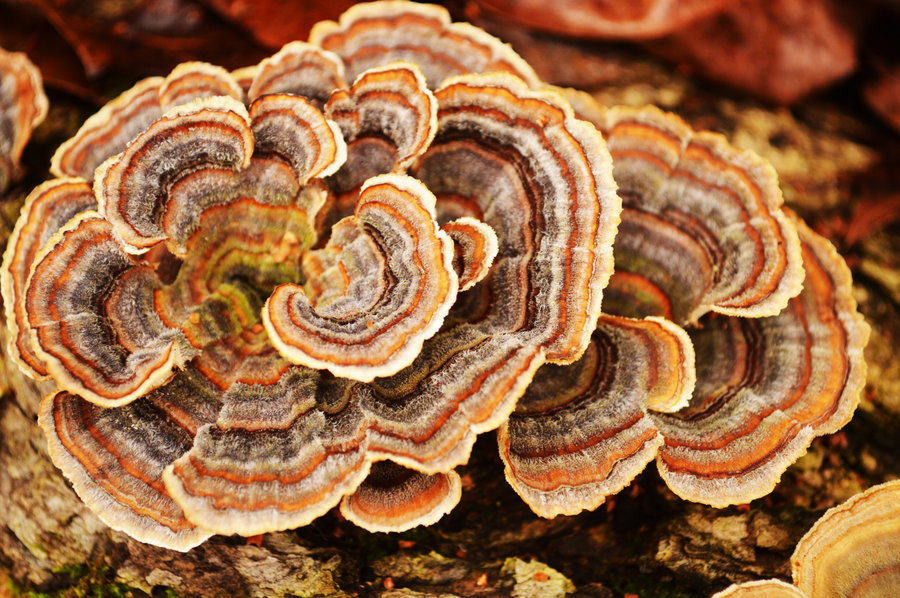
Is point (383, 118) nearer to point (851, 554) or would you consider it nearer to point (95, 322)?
point (95, 322)

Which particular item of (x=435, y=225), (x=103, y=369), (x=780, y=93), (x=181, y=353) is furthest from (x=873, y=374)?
(x=103, y=369)

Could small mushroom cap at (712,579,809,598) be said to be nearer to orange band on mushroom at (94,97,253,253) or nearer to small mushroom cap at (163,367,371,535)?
small mushroom cap at (163,367,371,535)

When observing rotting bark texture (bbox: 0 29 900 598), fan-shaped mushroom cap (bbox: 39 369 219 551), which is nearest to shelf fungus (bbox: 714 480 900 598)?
rotting bark texture (bbox: 0 29 900 598)

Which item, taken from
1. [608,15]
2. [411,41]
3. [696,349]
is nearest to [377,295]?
[411,41]

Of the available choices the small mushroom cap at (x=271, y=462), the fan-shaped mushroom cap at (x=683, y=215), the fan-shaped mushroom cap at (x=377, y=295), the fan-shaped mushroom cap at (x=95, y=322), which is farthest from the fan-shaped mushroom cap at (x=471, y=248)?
the fan-shaped mushroom cap at (x=95, y=322)

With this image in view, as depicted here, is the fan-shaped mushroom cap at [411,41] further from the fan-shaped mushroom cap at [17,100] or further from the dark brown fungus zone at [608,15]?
the fan-shaped mushroom cap at [17,100]

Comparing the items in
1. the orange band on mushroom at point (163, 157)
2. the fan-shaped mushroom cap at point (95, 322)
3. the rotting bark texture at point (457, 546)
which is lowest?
the rotting bark texture at point (457, 546)

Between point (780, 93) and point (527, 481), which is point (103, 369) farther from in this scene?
point (780, 93)
